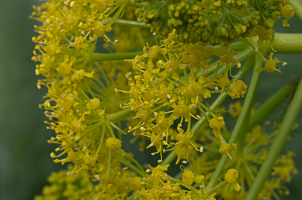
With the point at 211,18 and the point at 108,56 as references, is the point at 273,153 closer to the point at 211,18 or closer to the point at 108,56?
the point at 211,18

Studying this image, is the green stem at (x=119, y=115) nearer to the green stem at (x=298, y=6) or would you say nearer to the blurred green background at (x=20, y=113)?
the green stem at (x=298, y=6)

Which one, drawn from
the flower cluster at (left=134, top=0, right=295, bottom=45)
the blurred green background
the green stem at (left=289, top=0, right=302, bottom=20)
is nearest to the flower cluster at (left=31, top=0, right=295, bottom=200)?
the flower cluster at (left=134, top=0, right=295, bottom=45)

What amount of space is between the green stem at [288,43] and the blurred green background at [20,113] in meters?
0.57

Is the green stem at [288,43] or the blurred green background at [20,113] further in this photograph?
the blurred green background at [20,113]

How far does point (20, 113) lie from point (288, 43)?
120cm

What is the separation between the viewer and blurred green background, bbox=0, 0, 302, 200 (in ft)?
5.02

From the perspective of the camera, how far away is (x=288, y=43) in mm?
909

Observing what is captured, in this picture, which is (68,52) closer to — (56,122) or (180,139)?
(56,122)

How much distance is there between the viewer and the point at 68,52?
88 cm

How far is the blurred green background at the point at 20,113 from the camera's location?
5.02ft

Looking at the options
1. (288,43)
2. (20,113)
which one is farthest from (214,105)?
(20,113)

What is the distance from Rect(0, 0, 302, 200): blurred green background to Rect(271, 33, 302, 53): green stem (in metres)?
0.57

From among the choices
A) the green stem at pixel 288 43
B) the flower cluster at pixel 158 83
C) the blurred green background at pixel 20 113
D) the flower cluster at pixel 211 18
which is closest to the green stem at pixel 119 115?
the flower cluster at pixel 158 83

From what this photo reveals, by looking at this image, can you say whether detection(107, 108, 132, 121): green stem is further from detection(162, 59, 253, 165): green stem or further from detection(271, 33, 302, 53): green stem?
detection(271, 33, 302, 53): green stem
